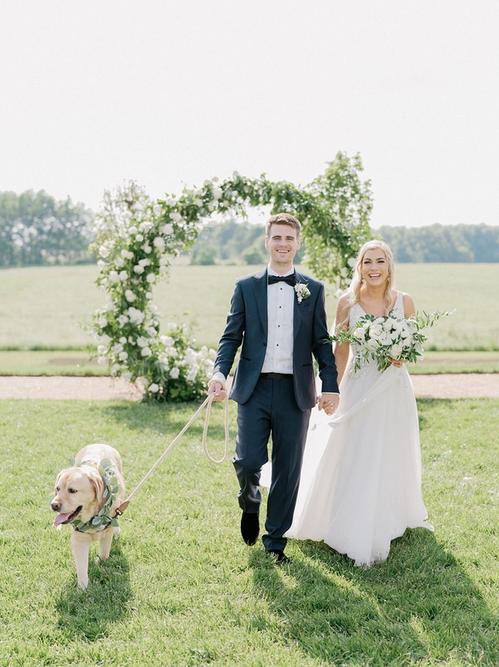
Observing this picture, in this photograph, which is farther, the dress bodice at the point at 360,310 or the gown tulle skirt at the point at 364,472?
the dress bodice at the point at 360,310

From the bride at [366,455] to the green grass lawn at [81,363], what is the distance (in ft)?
31.6

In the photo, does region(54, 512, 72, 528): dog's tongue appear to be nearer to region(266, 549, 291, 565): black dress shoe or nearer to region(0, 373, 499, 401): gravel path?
region(266, 549, 291, 565): black dress shoe

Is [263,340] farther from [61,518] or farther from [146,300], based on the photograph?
[146,300]

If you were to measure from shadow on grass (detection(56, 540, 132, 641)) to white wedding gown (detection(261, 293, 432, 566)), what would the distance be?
1.38 meters

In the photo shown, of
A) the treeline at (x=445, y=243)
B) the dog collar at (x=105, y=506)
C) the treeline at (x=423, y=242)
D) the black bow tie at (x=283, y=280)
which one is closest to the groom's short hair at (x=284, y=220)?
the black bow tie at (x=283, y=280)

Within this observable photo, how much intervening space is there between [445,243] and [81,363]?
58.7 metres

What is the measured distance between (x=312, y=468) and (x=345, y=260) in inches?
251

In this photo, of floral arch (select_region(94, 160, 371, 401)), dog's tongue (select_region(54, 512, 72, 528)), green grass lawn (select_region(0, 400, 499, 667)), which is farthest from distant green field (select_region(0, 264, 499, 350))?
dog's tongue (select_region(54, 512, 72, 528))

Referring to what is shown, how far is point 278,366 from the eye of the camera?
4.85 metres

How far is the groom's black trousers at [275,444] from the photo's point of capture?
4.85 meters

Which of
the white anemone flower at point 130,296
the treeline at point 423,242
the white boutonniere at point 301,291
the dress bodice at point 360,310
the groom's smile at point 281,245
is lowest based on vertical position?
the white anemone flower at point 130,296

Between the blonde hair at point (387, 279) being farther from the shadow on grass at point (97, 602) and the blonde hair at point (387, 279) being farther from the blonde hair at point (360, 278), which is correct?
the shadow on grass at point (97, 602)

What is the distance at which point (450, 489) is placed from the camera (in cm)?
679

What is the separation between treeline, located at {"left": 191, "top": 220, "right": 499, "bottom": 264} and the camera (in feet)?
221
